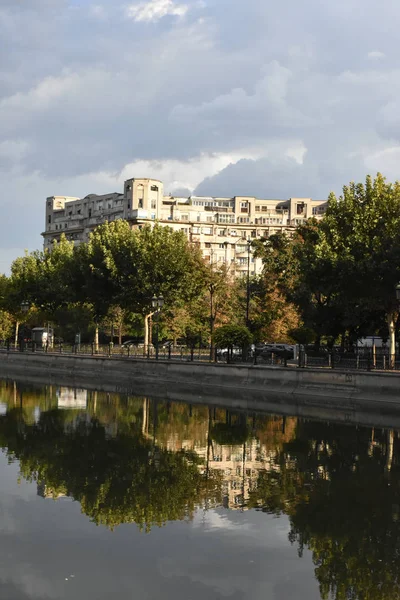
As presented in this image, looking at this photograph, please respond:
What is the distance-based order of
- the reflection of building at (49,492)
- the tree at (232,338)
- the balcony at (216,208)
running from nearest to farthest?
the reflection of building at (49,492) → the tree at (232,338) → the balcony at (216,208)

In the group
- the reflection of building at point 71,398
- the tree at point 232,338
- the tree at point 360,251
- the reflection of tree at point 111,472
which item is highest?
the tree at point 360,251

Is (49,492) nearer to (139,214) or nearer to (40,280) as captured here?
(40,280)

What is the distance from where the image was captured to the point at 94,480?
17422mm

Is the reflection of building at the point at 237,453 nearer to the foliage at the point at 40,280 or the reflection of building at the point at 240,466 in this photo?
the reflection of building at the point at 240,466

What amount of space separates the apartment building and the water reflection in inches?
3873

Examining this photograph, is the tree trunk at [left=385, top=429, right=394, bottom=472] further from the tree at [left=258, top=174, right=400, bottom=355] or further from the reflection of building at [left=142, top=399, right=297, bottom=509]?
the tree at [left=258, top=174, right=400, bottom=355]

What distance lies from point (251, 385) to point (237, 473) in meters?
19.0

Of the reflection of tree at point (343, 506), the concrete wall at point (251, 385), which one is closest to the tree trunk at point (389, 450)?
the reflection of tree at point (343, 506)

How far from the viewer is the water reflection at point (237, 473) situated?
12.8 metres

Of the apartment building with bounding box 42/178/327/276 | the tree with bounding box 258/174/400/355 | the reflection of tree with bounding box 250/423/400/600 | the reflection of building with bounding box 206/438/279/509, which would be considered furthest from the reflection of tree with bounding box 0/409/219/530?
the apartment building with bounding box 42/178/327/276

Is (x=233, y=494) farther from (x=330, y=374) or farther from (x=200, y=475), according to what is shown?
(x=330, y=374)

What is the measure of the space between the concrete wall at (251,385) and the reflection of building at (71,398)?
2.35 metres

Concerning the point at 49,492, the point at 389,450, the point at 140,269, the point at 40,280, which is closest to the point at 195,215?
the point at 40,280

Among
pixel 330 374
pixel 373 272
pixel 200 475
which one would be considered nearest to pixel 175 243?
pixel 373 272
